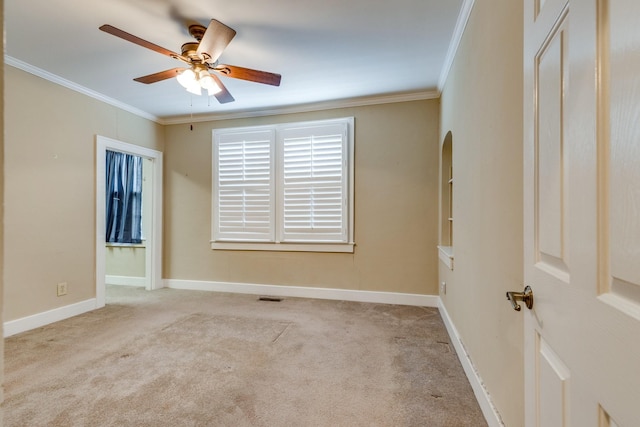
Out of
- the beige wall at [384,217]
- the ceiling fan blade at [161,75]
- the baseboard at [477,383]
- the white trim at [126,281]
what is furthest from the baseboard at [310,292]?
the ceiling fan blade at [161,75]

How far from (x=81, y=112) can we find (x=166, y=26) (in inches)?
74.3

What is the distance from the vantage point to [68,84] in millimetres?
3191

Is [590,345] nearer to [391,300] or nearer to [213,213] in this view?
[391,300]

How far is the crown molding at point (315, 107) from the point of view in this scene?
11.7 feet

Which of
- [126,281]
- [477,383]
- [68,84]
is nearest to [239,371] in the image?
[477,383]

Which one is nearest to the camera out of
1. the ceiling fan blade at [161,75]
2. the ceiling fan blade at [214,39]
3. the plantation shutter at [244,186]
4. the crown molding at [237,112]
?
the ceiling fan blade at [214,39]

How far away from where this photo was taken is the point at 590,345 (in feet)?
1.84

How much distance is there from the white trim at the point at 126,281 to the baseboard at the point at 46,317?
3.79 ft

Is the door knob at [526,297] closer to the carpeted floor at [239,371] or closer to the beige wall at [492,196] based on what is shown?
the beige wall at [492,196]

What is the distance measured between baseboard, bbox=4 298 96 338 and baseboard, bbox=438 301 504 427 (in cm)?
391

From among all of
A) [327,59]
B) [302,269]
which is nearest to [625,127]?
[327,59]

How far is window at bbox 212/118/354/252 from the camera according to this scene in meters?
3.81

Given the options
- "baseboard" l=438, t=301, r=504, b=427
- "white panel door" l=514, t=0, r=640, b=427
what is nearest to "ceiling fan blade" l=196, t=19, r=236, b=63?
"white panel door" l=514, t=0, r=640, b=427

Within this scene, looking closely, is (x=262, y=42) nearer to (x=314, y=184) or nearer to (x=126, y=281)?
(x=314, y=184)
